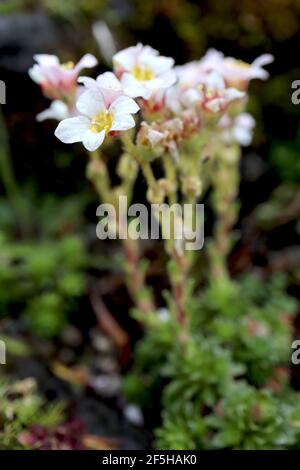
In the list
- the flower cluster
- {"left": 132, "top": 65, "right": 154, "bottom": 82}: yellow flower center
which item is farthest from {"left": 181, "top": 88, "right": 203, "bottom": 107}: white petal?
{"left": 132, "top": 65, "right": 154, "bottom": 82}: yellow flower center

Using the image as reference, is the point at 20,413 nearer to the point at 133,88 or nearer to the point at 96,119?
the point at 96,119

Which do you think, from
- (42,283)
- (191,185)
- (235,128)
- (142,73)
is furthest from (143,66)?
(42,283)

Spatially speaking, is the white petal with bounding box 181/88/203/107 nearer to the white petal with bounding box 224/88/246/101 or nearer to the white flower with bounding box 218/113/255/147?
the white petal with bounding box 224/88/246/101

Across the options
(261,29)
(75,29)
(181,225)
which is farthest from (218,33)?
(181,225)

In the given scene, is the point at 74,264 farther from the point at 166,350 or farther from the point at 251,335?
the point at 251,335

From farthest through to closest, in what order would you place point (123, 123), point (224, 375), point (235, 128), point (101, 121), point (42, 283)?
point (42, 283) < point (235, 128) < point (224, 375) < point (101, 121) < point (123, 123)

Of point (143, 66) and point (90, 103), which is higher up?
point (143, 66)


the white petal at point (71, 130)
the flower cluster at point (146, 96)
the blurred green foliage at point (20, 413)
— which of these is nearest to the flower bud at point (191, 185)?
the flower cluster at point (146, 96)
